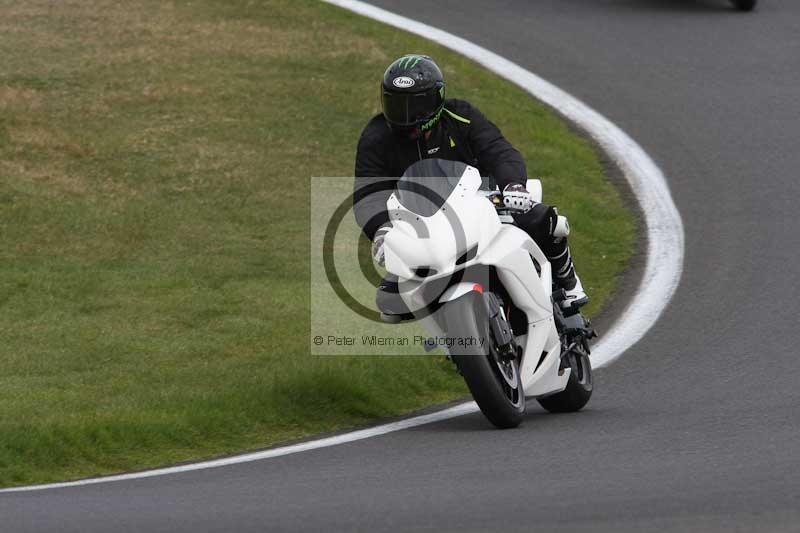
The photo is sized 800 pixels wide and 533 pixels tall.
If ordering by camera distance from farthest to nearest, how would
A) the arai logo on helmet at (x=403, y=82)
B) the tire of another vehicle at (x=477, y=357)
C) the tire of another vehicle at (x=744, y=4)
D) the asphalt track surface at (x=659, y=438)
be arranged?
1. the tire of another vehicle at (x=744, y=4)
2. the arai logo on helmet at (x=403, y=82)
3. the tire of another vehicle at (x=477, y=357)
4. the asphalt track surface at (x=659, y=438)

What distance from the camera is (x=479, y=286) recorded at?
7.52m

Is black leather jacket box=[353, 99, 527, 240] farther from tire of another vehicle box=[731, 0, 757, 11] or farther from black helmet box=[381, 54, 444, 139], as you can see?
tire of another vehicle box=[731, 0, 757, 11]

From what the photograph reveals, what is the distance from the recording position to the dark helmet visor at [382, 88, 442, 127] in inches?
313

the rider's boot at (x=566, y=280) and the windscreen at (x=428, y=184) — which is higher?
the windscreen at (x=428, y=184)

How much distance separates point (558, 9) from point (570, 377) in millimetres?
12371

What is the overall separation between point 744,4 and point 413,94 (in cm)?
1254

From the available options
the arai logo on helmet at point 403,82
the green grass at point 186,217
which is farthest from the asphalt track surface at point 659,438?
the arai logo on helmet at point 403,82

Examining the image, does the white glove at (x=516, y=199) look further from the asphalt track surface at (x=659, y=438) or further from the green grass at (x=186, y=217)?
the green grass at (x=186, y=217)

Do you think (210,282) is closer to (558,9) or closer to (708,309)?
(708,309)

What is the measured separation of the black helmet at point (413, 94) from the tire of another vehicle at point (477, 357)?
111 cm

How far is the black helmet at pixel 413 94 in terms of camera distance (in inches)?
311

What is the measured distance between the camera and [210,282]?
37.7 feet

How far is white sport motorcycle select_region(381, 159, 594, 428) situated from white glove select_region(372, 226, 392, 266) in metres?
0.06

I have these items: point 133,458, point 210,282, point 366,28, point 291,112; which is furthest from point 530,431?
point 366,28
